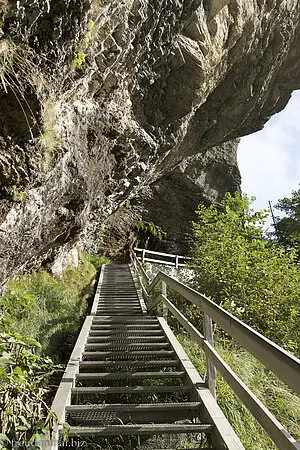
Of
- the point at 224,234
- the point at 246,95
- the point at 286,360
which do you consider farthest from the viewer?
the point at 246,95

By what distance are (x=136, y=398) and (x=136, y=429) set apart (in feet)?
3.56

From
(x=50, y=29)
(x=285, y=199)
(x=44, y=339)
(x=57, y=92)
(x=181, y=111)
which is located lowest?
(x=44, y=339)

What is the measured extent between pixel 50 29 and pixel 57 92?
Result: 2.75 ft

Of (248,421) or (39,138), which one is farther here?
(39,138)

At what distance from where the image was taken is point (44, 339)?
5.29 metres

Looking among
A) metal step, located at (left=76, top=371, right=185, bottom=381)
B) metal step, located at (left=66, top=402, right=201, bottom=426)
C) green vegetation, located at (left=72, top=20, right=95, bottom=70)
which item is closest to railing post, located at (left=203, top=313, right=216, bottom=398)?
metal step, located at (left=66, top=402, right=201, bottom=426)

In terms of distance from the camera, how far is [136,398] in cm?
358

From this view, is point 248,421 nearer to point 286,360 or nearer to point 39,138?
point 286,360

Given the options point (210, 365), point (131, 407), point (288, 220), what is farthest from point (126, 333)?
point (288, 220)

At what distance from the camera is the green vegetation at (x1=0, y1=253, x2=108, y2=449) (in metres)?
1.99

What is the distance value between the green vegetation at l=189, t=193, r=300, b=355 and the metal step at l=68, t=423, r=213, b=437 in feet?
12.8

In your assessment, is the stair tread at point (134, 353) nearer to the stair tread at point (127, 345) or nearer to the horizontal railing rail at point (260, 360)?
the stair tread at point (127, 345)

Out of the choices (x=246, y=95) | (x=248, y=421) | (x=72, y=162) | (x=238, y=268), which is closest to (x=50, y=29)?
(x=72, y=162)

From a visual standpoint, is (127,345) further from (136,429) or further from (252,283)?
(252,283)
